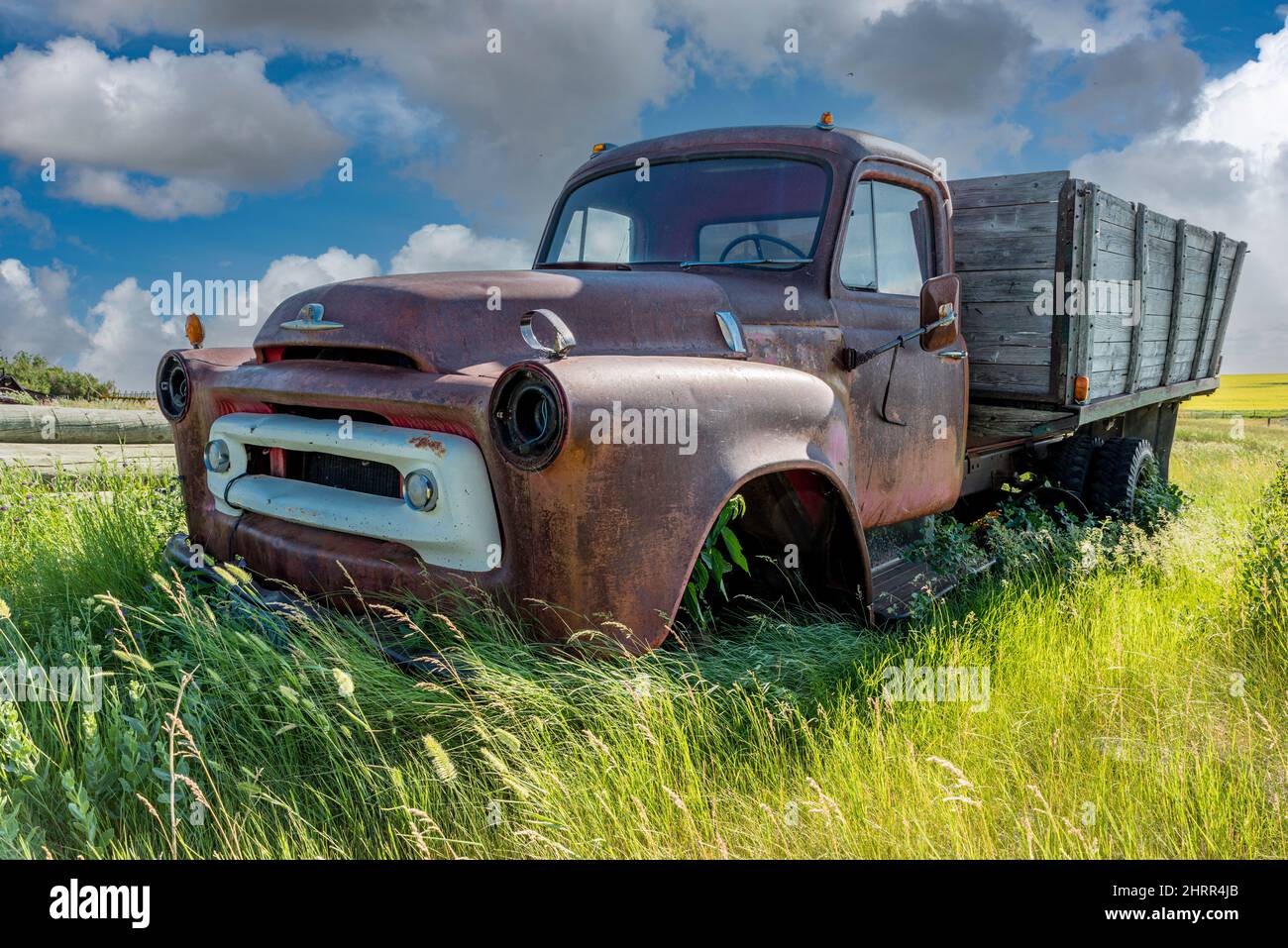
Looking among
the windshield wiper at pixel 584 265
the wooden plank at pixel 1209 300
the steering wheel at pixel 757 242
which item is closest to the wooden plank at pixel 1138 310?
the wooden plank at pixel 1209 300

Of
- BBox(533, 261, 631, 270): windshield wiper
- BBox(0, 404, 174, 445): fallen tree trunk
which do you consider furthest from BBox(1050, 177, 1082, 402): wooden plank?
BBox(0, 404, 174, 445): fallen tree trunk

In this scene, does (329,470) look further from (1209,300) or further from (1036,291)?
(1209,300)

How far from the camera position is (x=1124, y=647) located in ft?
12.1

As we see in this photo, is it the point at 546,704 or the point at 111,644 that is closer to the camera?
the point at 546,704

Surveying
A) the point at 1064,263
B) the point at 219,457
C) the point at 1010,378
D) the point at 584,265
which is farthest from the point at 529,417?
the point at 1064,263

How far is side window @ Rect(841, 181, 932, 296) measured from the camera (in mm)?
3906

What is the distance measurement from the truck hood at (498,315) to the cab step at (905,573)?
4.33ft

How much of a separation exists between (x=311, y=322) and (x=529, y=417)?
1.09 metres

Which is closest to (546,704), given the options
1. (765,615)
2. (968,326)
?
(765,615)

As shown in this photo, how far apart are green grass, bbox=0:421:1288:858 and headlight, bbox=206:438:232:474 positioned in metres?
0.50

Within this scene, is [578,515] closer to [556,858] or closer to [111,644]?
[556,858]

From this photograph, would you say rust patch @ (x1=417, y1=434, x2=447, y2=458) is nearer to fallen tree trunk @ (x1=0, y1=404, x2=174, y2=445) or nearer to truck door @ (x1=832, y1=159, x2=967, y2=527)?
truck door @ (x1=832, y1=159, x2=967, y2=527)

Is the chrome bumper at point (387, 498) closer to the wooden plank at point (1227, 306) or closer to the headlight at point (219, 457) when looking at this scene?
the headlight at point (219, 457)

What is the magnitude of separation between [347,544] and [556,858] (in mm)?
1215
